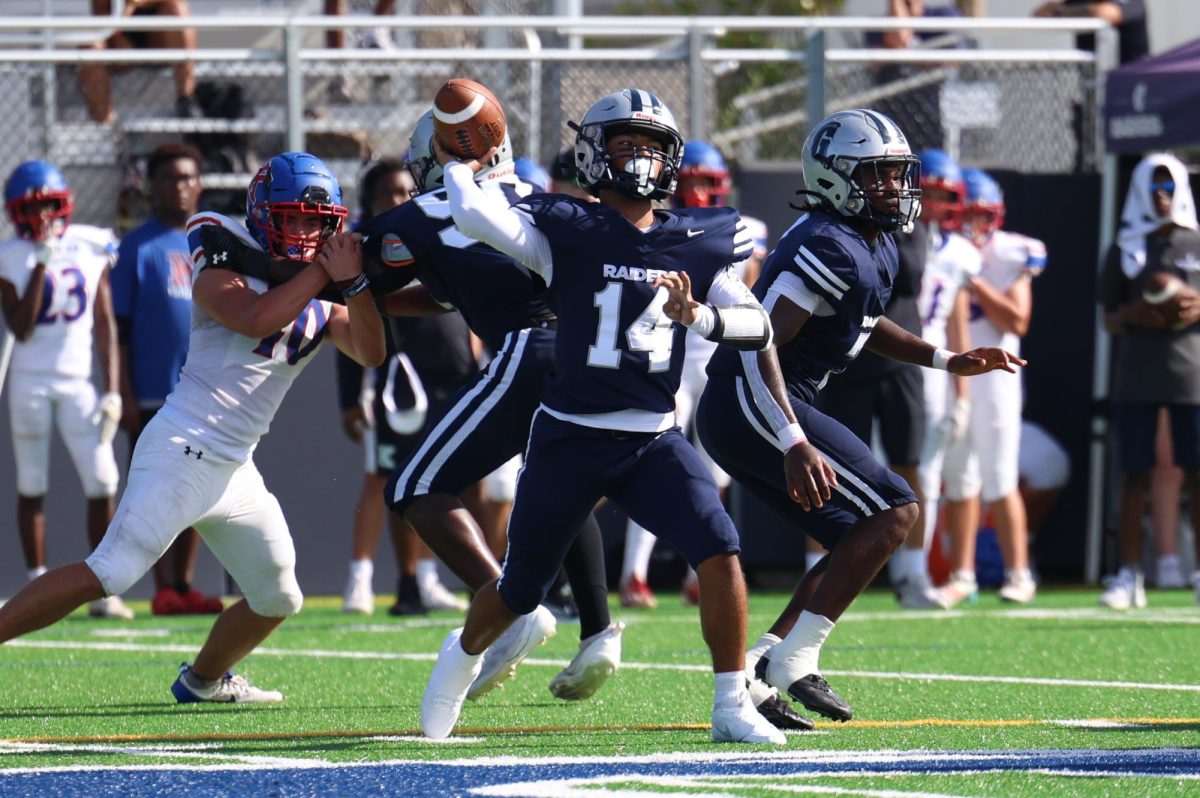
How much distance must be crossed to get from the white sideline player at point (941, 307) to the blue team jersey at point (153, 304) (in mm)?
3713

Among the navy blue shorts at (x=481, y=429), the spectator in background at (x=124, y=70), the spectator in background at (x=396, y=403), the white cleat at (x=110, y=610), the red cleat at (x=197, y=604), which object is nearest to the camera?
the navy blue shorts at (x=481, y=429)

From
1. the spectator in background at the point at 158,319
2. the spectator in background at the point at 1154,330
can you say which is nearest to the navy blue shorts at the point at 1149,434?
the spectator in background at the point at 1154,330

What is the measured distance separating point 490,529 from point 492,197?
5.01m

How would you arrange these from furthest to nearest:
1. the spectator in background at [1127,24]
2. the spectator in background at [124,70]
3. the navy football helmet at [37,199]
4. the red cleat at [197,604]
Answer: the spectator in background at [1127,24]
the spectator in background at [124,70]
the red cleat at [197,604]
the navy football helmet at [37,199]

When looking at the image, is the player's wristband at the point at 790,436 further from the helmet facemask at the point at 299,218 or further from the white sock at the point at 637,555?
the white sock at the point at 637,555

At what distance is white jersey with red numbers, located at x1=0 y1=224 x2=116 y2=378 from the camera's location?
→ 10156 millimetres

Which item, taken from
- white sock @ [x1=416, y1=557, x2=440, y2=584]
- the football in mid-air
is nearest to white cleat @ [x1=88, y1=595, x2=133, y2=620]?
white sock @ [x1=416, y1=557, x2=440, y2=584]

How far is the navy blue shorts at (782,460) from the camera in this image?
6.03m

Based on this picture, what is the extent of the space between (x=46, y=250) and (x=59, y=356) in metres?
0.54

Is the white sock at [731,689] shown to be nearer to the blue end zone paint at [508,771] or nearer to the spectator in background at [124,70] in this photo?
the blue end zone paint at [508,771]

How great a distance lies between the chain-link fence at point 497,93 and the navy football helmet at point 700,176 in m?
1.21

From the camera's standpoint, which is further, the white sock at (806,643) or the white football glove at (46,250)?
the white football glove at (46,250)

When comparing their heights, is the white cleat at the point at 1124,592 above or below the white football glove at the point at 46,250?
below

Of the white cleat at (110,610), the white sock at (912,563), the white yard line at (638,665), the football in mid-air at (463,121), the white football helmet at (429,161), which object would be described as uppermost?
the football in mid-air at (463,121)
